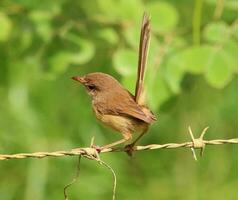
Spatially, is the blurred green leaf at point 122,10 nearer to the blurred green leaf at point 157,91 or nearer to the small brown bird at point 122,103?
the blurred green leaf at point 157,91

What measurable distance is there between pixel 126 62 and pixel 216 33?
609mm

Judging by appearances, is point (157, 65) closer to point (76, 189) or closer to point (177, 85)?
point (177, 85)

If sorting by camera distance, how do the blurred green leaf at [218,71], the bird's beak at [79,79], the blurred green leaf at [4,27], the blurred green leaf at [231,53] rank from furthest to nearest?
the blurred green leaf at [4,27] → the blurred green leaf at [231,53] → the blurred green leaf at [218,71] → the bird's beak at [79,79]

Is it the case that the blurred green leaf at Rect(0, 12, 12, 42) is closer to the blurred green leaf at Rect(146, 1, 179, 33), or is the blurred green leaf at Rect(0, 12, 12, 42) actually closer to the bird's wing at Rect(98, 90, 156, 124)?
the blurred green leaf at Rect(146, 1, 179, 33)

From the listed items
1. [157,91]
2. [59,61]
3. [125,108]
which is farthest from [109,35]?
[125,108]

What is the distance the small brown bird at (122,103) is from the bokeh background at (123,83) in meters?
0.48

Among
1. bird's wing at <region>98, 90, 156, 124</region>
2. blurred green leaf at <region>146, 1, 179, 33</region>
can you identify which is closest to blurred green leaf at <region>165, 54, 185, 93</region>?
blurred green leaf at <region>146, 1, 179, 33</region>

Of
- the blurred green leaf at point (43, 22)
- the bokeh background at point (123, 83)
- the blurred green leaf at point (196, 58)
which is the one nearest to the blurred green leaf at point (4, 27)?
the bokeh background at point (123, 83)

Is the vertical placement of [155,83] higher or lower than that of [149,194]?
higher

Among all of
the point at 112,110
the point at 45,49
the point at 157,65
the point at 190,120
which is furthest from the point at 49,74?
the point at 190,120

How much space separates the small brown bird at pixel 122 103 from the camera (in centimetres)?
492

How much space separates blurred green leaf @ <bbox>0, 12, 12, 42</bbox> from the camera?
6254 millimetres

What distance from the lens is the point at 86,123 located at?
23.8ft

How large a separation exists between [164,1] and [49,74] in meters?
1.04
